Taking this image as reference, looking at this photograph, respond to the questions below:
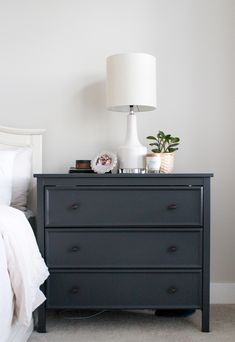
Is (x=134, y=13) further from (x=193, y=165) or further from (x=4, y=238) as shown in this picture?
(x=4, y=238)

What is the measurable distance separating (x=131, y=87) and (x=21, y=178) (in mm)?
828

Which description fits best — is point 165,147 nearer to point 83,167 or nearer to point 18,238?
point 83,167

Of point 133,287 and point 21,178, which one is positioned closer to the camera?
point 133,287

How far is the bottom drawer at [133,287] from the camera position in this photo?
2178mm

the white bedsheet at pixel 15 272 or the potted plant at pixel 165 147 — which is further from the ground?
the potted plant at pixel 165 147

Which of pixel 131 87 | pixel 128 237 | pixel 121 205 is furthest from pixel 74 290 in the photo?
pixel 131 87

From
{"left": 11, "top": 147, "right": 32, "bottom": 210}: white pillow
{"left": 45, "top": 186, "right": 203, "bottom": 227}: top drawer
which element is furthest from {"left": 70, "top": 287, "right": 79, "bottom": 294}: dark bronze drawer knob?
{"left": 11, "top": 147, "right": 32, "bottom": 210}: white pillow

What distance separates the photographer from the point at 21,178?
8.16ft

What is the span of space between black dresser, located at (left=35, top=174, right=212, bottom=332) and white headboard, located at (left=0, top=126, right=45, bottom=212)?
47 centimetres

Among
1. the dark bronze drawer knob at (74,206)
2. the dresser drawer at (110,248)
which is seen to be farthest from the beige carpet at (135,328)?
the dark bronze drawer knob at (74,206)

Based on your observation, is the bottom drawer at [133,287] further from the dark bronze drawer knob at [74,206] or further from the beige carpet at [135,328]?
the dark bronze drawer knob at [74,206]

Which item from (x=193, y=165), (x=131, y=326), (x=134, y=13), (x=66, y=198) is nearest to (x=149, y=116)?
(x=193, y=165)

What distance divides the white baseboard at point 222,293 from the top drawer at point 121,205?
74 centimetres

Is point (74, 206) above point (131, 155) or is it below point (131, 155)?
below
